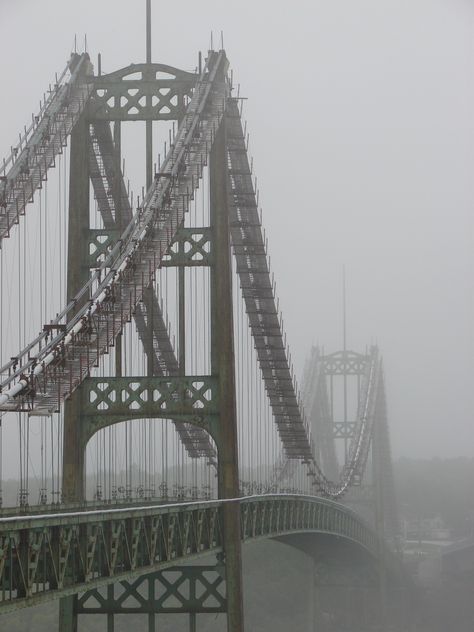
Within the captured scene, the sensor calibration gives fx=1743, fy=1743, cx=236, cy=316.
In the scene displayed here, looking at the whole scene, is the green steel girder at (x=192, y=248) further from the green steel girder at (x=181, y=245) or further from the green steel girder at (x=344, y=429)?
the green steel girder at (x=344, y=429)

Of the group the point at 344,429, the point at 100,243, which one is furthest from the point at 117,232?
the point at 344,429

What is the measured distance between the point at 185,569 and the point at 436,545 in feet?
353

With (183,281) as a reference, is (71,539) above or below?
below

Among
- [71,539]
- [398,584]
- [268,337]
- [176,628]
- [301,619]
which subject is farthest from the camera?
[398,584]

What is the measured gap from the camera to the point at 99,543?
32.4m

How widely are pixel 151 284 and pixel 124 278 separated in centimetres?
325

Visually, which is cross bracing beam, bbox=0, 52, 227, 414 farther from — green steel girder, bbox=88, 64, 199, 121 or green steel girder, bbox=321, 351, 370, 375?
green steel girder, bbox=321, 351, 370, 375

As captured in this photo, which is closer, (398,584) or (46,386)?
(46,386)

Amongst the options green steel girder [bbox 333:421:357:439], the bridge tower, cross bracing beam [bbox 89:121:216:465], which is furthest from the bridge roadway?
green steel girder [bbox 333:421:357:439]

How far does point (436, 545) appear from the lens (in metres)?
148

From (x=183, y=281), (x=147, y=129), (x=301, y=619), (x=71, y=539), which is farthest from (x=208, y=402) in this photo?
(x=301, y=619)

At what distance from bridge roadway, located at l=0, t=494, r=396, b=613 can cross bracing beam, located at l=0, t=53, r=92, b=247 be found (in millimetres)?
7728

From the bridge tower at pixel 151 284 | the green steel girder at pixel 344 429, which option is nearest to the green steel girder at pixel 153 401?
the bridge tower at pixel 151 284

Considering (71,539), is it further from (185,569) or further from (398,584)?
(398,584)
